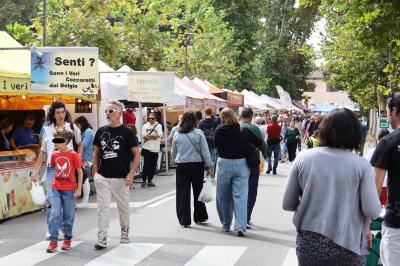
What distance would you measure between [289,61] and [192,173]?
61.1m

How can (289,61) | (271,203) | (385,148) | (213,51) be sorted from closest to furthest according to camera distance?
(385,148) < (271,203) < (213,51) < (289,61)

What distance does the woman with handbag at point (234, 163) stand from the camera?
32.0 ft

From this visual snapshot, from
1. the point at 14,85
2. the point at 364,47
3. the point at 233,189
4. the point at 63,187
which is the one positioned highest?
the point at 364,47

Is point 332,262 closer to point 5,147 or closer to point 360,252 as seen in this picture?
point 360,252

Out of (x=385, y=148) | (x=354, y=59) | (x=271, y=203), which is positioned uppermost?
(x=354, y=59)

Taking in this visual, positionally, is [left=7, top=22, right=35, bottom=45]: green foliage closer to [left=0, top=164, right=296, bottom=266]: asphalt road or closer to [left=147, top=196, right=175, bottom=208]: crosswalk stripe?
[left=147, top=196, right=175, bottom=208]: crosswalk stripe

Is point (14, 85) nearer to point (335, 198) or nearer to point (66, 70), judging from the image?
point (66, 70)

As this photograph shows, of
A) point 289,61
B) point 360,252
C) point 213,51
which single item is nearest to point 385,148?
point 360,252

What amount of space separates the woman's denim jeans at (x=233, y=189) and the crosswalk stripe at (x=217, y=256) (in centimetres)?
97

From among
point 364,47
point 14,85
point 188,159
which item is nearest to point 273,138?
point 364,47

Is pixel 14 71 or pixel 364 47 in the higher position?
pixel 364 47

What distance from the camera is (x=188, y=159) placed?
10438 mm

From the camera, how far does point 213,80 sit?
44531 millimetres

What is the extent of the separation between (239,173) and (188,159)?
950 mm
